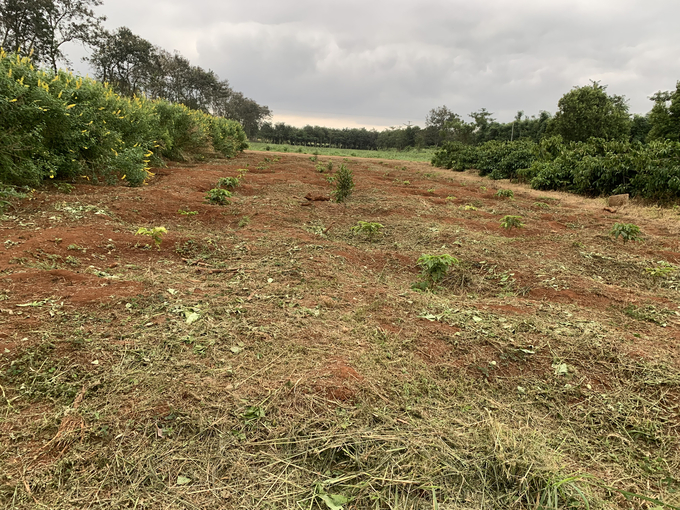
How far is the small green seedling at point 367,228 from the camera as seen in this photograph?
5207mm

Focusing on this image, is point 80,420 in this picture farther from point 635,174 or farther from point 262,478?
point 635,174

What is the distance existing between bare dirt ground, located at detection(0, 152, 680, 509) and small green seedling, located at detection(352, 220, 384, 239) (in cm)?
78

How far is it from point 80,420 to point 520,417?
2459 millimetres

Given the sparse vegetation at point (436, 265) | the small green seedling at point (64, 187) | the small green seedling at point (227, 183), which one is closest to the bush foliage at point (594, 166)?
the sparse vegetation at point (436, 265)

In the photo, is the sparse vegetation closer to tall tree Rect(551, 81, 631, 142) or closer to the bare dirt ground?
the bare dirt ground

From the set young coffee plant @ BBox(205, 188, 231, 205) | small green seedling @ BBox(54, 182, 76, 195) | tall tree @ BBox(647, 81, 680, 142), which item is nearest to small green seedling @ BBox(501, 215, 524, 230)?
young coffee plant @ BBox(205, 188, 231, 205)

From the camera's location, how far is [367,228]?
5410 mm

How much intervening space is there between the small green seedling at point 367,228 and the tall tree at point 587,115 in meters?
28.0

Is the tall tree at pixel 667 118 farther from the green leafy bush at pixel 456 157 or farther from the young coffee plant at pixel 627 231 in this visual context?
the young coffee plant at pixel 627 231

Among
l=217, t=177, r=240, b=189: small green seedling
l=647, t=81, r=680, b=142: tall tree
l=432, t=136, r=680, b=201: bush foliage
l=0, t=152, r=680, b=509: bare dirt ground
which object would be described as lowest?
l=0, t=152, r=680, b=509: bare dirt ground

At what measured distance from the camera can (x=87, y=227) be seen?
4.36m

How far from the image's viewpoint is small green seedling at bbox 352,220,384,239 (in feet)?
17.1

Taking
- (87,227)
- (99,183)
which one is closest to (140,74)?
(99,183)

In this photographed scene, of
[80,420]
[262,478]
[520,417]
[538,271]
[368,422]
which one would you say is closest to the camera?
[262,478]
